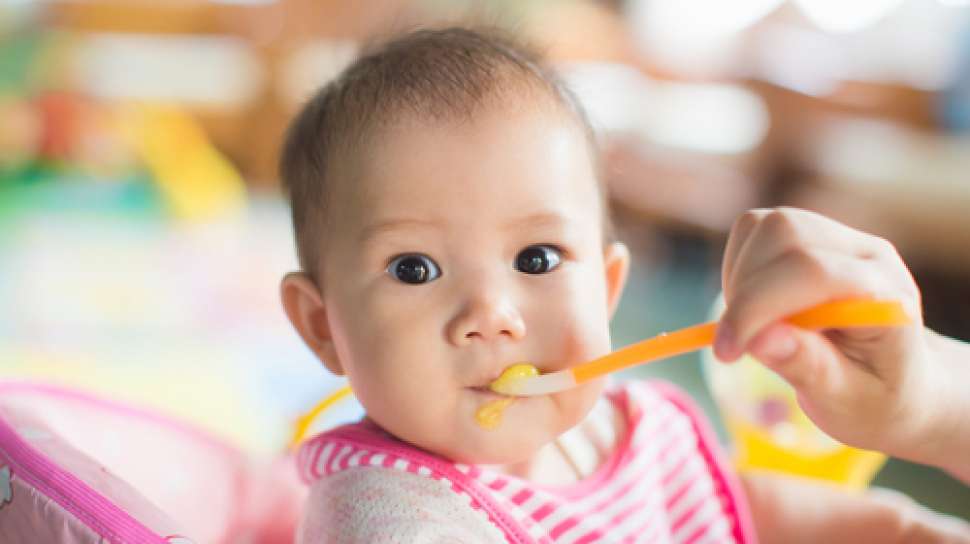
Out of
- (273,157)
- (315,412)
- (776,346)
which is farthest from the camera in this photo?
(273,157)

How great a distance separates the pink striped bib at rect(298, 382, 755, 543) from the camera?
2.13 feet

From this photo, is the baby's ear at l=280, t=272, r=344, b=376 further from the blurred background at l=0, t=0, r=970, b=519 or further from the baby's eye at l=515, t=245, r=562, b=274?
the blurred background at l=0, t=0, r=970, b=519

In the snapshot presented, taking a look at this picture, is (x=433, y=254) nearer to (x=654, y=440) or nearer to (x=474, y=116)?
(x=474, y=116)

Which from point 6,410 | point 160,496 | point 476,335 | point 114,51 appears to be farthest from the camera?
point 114,51

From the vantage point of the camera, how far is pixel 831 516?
804 mm

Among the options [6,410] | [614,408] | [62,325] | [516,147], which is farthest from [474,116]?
[62,325]

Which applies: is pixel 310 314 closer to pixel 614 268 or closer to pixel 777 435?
pixel 614 268

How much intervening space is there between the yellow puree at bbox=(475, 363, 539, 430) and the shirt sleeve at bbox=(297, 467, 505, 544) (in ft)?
0.19

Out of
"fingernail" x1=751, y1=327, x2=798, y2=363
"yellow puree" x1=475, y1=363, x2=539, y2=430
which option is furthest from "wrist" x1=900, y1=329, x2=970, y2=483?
"yellow puree" x1=475, y1=363, x2=539, y2=430

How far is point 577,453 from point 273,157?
3.98 metres

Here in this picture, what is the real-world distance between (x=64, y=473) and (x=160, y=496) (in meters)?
0.21

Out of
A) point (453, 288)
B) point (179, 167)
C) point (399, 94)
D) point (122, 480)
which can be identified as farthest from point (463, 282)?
point (179, 167)

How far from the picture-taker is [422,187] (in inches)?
24.5

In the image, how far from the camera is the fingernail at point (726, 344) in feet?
1.56
